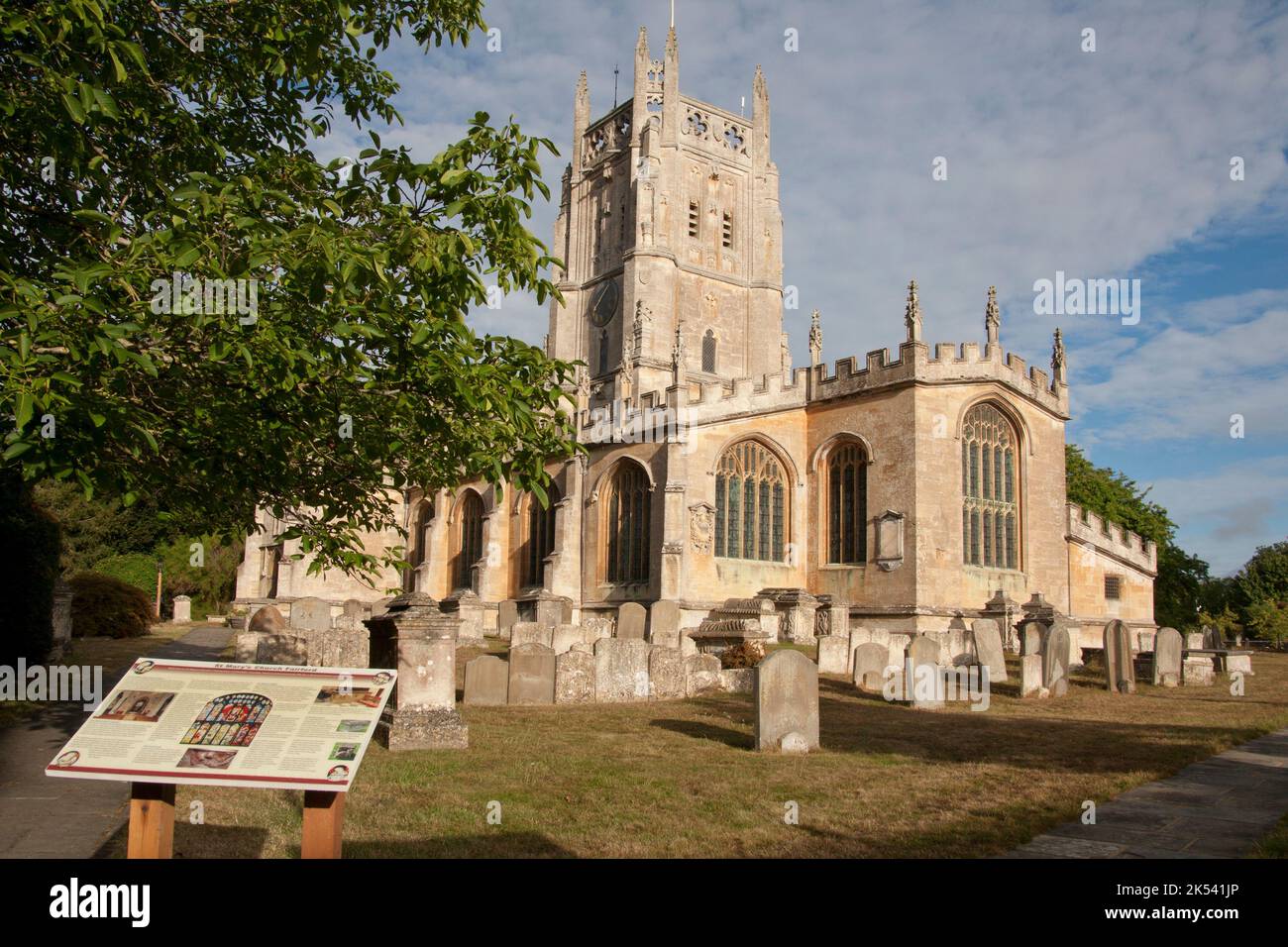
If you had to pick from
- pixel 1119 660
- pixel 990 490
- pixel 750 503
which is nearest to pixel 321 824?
pixel 1119 660

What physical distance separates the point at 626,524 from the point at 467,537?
11.4 metres

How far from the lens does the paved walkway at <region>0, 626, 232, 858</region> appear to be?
625 cm

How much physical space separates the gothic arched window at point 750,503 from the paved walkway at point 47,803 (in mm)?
19082

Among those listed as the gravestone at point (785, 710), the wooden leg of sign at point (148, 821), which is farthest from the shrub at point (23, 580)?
the wooden leg of sign at point (148, 821)

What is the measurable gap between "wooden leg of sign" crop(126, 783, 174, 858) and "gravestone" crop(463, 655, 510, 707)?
386 inches

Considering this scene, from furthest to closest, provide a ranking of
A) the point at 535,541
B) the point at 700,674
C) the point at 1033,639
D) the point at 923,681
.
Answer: the point at 535,541
the point at 1033,639
the point at 700,674
the point at 923,681

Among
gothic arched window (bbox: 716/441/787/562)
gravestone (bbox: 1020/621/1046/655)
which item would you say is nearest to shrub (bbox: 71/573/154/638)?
gothic arched window (bbox: 716/441/787/562)

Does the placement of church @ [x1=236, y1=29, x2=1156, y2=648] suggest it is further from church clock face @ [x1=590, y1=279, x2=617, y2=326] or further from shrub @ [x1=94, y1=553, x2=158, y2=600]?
church clock face @ [x1=590, y1=279, x2=617, y2=326]

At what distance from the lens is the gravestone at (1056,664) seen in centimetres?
1606

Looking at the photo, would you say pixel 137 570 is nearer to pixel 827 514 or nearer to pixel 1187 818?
pixel 827 514

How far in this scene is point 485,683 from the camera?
14125mm
